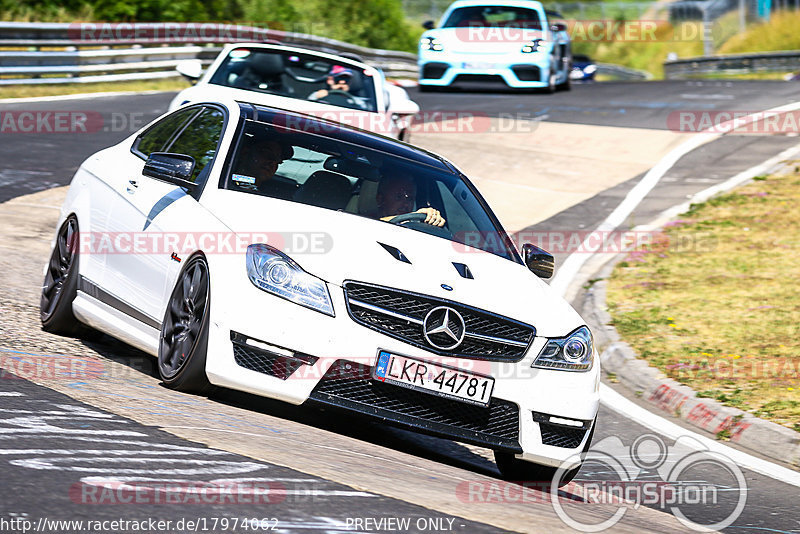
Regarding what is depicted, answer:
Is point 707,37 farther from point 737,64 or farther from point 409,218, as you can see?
point 409,218

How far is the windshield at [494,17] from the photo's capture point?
23125mm

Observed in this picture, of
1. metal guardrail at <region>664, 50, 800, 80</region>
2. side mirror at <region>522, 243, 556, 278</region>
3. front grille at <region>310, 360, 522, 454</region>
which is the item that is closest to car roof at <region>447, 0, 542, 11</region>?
metal guardrail at <region>664, 50, 800, 80</region>

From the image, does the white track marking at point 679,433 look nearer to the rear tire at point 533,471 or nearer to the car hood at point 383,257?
the rear tire at point 533,471

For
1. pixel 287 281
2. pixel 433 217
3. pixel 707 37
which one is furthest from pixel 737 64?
pixel 287 281

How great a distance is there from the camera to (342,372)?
5.74 meters

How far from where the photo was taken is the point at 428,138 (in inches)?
743

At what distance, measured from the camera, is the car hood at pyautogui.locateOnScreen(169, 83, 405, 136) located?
12.3 metres

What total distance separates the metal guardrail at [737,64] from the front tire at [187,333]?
34.1 meters

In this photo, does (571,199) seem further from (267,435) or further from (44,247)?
(267,435)

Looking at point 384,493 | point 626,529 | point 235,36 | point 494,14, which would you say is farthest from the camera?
point 235,36

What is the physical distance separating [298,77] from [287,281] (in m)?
7.74

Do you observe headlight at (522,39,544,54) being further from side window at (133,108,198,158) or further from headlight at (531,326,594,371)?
headlight at (531,326,594,371)

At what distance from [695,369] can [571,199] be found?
708 centimetres

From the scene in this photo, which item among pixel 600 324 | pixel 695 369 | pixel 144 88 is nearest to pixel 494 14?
pixel 144 88
